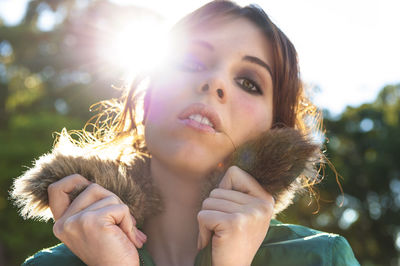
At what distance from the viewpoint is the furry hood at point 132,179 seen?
6.55 feet

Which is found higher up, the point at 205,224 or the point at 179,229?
the point at 205,224

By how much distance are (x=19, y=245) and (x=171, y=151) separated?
14.7 meters

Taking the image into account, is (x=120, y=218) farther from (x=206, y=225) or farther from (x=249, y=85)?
(x=249, y=85)

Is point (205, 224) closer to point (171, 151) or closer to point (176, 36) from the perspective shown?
point (171, 151)

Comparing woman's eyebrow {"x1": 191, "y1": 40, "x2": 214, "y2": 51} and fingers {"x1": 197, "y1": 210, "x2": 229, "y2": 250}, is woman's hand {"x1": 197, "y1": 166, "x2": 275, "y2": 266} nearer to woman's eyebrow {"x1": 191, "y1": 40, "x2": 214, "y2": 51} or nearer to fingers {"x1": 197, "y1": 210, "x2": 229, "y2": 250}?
fingers {"x1": 197, "y1": 210, "x2": 229, "y2": 250}

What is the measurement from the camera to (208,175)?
2.28m

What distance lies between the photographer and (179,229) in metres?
2.43

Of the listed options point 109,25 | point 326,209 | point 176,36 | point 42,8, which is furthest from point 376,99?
point 176,36

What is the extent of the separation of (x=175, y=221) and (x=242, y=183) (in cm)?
65

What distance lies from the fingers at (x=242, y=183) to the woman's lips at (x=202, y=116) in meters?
0.27

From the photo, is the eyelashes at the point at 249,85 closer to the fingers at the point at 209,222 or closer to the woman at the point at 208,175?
the woman at the point at 208,175

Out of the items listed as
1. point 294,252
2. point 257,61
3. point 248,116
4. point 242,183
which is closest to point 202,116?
point 248,116

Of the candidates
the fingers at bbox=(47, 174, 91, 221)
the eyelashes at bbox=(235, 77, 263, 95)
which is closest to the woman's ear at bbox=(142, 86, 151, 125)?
the eyelashes at bbox=(235, 77, 263, 95)

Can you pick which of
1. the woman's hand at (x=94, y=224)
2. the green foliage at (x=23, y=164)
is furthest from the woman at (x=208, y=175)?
the green foliage at (x=23, y=164)
